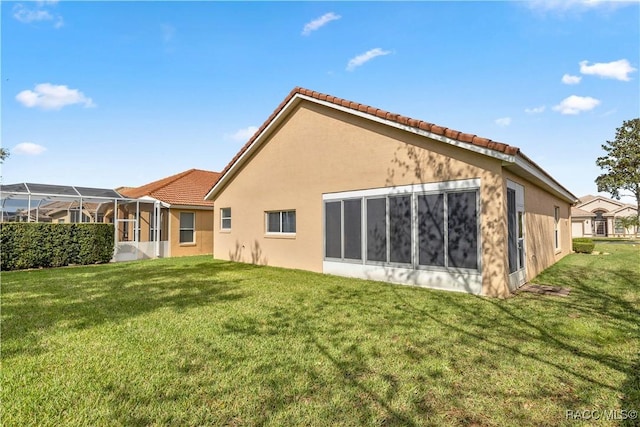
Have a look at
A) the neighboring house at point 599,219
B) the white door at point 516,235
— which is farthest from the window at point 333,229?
the neighboring house at point 599,219

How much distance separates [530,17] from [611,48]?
4.50m

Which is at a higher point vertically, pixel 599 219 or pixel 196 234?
pixel 599 219

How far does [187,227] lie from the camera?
19.1 metres

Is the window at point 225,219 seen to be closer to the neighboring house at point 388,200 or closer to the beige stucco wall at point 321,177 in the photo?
the beige stucco wall at point 321,177

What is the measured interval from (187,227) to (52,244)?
6.73 metres

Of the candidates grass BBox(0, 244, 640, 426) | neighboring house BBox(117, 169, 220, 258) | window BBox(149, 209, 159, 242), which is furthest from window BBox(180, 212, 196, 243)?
grass BBox(0, 244, 640, 426)

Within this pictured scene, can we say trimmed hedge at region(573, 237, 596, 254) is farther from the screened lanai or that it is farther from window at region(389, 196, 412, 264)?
the screened lanai

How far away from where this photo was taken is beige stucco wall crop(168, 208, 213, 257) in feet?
60.0

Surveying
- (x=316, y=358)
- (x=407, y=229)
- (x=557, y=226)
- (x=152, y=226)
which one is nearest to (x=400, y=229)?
(x=407, y=229)

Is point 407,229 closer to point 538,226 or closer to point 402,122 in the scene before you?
point 402,122

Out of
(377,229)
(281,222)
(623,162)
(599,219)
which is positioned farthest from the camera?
(599,219)

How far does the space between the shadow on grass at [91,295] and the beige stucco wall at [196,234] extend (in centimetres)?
566

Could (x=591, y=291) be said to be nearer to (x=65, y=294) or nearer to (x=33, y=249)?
(x=65, y=294)

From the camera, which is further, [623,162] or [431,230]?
[623,162]
